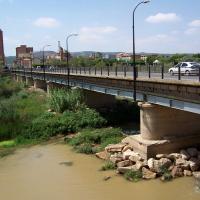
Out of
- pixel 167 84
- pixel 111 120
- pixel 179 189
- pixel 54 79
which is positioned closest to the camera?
pixel 179 189

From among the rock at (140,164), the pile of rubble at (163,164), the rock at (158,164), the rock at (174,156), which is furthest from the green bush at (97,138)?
the rock at (158,164)

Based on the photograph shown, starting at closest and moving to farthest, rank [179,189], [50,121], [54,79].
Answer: [179,189] < [50,121] < [54,79]

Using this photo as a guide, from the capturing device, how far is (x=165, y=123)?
28.0 meters

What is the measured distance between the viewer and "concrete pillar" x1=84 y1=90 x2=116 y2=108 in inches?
2045

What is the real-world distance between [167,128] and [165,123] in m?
0.38

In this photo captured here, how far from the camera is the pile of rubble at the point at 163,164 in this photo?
24578 millimetres

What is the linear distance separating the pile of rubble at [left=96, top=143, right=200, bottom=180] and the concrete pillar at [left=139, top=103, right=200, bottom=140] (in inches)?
66.4

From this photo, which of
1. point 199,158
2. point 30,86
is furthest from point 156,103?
point 30,86

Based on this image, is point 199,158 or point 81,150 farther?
point 81,150

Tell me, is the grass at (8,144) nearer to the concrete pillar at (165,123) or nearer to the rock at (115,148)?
the rock at (115,148)

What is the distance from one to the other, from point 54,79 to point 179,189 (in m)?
46.1

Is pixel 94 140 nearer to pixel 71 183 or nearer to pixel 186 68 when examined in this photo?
pixel 71 183

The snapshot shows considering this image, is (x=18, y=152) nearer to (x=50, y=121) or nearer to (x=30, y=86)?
(x=50, y=121)

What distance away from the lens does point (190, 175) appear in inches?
958
